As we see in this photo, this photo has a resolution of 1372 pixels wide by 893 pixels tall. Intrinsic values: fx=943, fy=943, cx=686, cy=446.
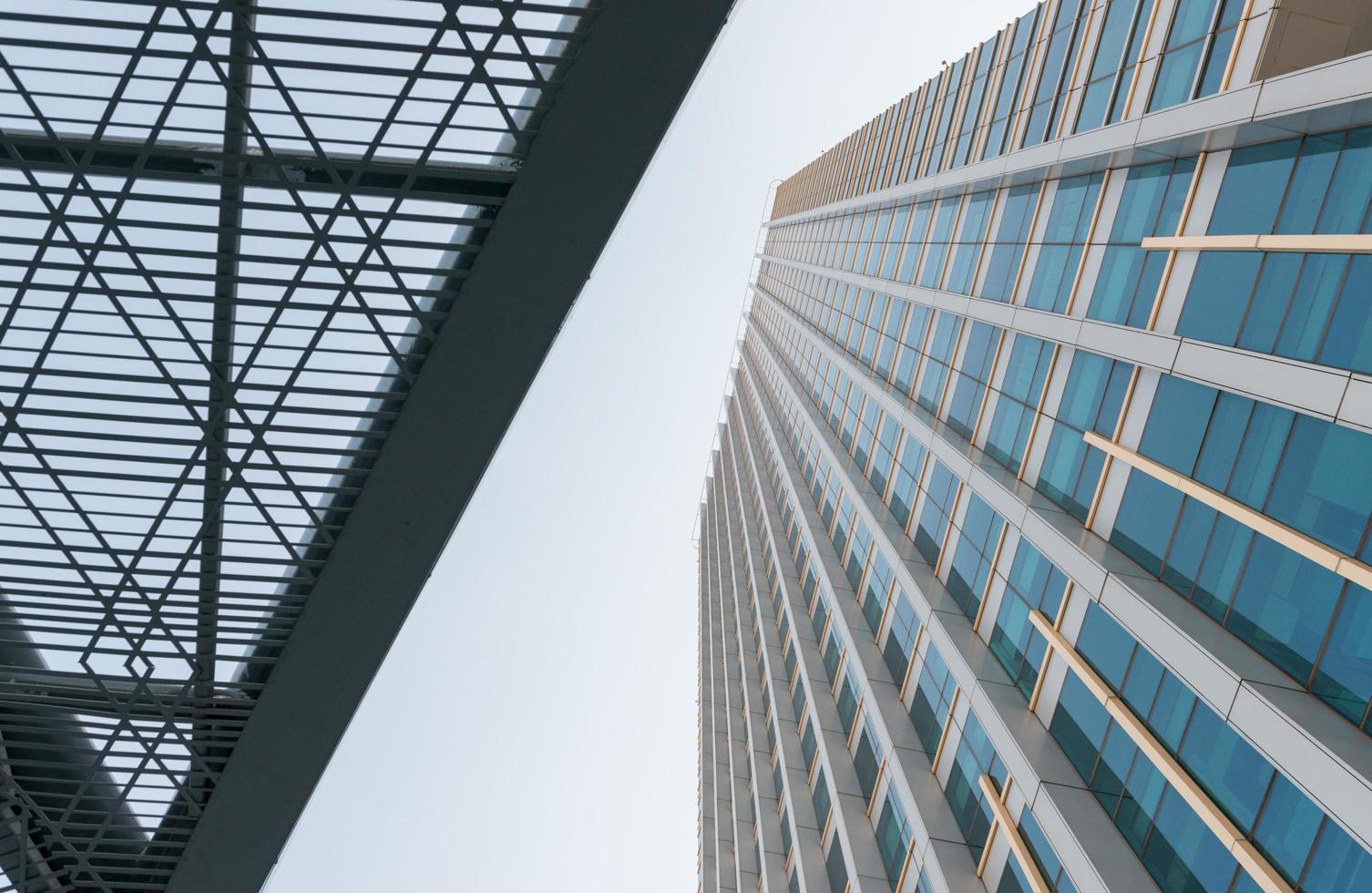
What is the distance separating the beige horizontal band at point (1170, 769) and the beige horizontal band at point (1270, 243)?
9.20 m

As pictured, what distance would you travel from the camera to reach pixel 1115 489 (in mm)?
21469

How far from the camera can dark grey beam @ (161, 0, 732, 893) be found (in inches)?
579

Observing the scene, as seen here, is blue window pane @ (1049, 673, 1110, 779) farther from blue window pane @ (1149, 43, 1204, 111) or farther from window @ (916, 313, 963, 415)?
window @ (916, 313, 963, 415)

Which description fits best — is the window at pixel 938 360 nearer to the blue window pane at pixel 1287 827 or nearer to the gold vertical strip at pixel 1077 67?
the gold vertical strip at pixel 1077 67

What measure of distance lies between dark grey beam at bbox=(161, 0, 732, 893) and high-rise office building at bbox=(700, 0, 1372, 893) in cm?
1097

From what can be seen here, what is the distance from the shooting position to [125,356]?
20.9m

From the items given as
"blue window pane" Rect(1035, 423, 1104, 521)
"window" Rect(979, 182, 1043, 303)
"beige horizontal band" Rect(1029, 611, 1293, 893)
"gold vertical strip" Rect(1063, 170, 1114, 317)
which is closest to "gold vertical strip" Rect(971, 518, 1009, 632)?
"blue window pane" Rect(1035, 423, 1104, 521)

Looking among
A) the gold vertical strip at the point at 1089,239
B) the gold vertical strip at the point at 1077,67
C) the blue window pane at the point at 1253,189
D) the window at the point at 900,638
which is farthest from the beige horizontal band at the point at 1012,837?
the gold vertical strip at the point at 1077,67

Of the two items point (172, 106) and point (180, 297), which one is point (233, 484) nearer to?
point (180, 297)

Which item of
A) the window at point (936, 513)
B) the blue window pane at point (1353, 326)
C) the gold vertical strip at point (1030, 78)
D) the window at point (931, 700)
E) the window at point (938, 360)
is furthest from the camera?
the window at point (938, 360)

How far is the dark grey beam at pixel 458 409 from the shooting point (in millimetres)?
14719

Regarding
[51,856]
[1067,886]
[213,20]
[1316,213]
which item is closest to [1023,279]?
[1316,213]

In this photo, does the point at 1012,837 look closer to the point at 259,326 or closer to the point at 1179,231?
the point at 1179,231

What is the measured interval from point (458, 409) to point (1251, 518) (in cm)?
1531
